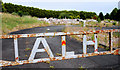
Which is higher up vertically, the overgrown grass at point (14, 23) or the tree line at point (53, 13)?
the tree line at point (53, 13)

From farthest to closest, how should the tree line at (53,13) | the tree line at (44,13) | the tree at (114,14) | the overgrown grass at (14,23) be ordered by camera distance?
1. the tree line at (44,13)
2. the tree line at (53,13)
3. the tree at (114,14)
4. the overgrown grass at (14,23)

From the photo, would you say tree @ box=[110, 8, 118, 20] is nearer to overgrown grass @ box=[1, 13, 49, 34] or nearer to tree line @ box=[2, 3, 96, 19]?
tree line @ box=[2, 3, 96, 19]

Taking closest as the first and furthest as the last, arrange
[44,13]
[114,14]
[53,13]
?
[114,14] < [44,13] < [53,13]

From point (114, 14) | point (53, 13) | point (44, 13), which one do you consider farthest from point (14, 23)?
point (114, 14)

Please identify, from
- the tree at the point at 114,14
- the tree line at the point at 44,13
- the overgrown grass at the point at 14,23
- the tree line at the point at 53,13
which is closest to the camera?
the overgrown grass at the point at 14,23

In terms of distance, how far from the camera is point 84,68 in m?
4.69

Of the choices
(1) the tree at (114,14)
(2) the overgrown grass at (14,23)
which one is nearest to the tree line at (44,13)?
(1) the tree at (114,14)

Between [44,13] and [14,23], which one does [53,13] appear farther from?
[14,23]

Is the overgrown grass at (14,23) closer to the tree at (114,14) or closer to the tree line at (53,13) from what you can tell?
the tree line at (53,13)

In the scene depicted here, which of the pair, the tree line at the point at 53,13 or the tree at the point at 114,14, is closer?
the tree at the point at 114,14

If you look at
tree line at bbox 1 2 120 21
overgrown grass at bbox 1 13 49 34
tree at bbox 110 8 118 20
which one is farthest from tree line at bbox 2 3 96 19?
overgrown grass at bbox 1 13 49 34

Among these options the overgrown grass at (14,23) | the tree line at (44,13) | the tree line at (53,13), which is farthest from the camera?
the tree line at (44,13)

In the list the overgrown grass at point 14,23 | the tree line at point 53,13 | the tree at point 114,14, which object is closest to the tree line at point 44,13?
the tree line at point 53,13

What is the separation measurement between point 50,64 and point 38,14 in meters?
27.4
